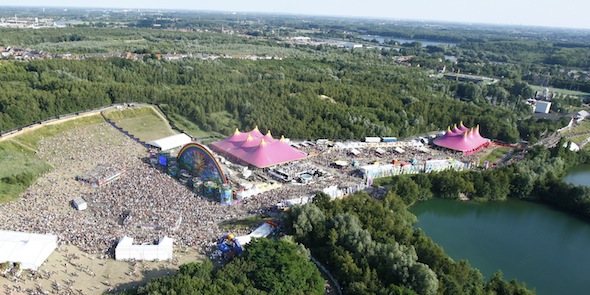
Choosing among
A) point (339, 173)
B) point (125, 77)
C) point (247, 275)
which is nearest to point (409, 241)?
point (247, 275)

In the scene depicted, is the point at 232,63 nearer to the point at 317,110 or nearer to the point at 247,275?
the point at 317,110

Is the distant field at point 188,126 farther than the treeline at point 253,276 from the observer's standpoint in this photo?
Yes

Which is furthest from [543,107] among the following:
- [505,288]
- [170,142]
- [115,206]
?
[115,206]

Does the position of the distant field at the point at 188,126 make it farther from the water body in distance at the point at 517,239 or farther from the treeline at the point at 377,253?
the water body in distance at the point at 517,239

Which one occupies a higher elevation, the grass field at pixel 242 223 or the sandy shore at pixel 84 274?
the sandy shore at pixel 84 274

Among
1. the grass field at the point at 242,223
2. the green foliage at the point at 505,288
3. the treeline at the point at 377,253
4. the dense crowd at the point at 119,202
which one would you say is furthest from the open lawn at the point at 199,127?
the green foliage at the point at 505,288

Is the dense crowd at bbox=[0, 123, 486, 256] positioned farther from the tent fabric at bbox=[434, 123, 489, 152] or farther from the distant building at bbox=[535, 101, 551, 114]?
the distant building at bbox=[535, 101, 551, 114]

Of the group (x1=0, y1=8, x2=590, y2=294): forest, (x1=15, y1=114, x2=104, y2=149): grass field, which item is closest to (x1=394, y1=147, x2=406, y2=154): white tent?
(x1=0, y1=8, x2=590, y2=294): forest
